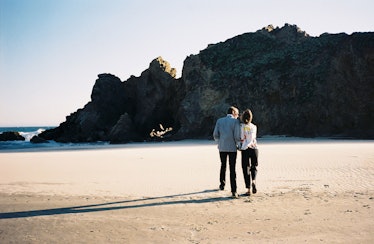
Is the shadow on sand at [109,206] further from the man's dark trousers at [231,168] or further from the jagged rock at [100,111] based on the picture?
the jagged rock at [100,111]

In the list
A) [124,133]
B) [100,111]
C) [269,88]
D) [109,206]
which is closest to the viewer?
[109,206]

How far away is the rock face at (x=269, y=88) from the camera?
A: 29344 mm

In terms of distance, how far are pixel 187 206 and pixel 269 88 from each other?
2694cm

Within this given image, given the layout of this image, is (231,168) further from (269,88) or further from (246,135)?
(269,88)

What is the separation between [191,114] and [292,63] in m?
9.97

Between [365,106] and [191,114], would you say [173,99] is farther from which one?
[365,106]

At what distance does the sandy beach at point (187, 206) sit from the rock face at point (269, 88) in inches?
766

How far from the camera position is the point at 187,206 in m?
6.65

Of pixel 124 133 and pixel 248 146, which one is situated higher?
pixel 124 133

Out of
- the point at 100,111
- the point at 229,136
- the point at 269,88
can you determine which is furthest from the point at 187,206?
the point at 100,111

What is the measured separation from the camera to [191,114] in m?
34.3

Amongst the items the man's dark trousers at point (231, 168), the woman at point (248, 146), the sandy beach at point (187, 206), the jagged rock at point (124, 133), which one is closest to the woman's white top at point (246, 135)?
the woman at point (248, 146)

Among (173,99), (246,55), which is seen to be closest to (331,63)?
(246,55)

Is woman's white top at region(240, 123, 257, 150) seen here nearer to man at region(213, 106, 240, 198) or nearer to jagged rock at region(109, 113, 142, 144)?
man at region(213, 106, 240, 198)
